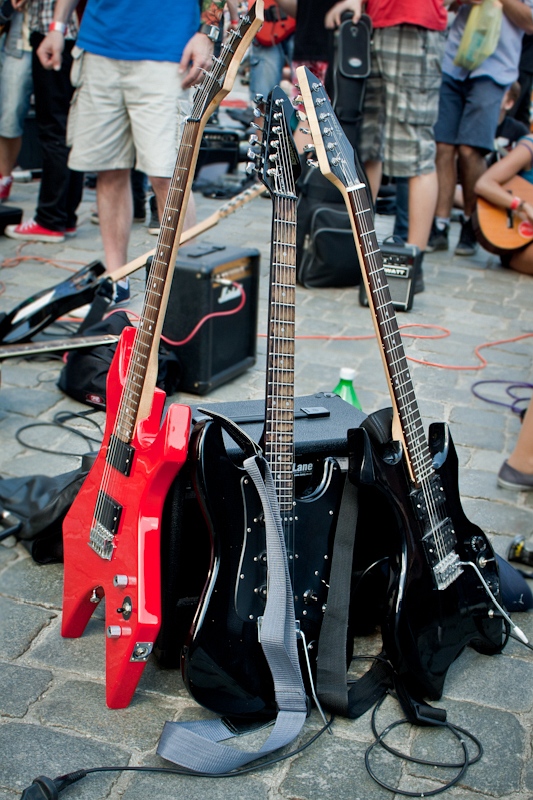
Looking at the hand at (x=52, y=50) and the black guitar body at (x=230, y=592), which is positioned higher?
the hand at (x=52, y=50)

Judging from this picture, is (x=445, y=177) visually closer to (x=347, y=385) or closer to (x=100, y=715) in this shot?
(x=347, y=385)

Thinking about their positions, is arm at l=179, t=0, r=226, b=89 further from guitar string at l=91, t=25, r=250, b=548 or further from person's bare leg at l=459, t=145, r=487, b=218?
person's bare leg at l=459, t=145, r=487, b=218

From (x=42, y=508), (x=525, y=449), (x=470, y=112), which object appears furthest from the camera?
(x=470, y=112)

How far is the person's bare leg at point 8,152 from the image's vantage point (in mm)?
6480

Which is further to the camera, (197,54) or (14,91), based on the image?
(14,91)

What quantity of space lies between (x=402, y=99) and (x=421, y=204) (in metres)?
0.66

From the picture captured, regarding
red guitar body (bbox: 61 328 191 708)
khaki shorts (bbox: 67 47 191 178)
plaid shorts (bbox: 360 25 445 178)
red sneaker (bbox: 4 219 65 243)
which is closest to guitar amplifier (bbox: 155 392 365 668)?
red guitar body (bbox: 61 328 191 708)

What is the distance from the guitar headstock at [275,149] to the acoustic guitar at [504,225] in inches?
171

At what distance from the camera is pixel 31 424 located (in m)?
3.63

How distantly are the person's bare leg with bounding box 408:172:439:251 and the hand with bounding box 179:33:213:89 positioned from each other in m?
1.89

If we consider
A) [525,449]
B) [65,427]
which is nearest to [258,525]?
[525,449]

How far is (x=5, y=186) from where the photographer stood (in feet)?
22.3

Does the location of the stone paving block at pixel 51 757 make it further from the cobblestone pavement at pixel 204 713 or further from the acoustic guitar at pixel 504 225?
the acoustic guitar at pixel 504 225

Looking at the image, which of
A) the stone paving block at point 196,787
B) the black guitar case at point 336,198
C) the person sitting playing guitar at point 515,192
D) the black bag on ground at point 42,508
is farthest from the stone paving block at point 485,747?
the person sitting playing guitar at point 515,192
